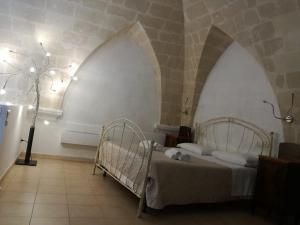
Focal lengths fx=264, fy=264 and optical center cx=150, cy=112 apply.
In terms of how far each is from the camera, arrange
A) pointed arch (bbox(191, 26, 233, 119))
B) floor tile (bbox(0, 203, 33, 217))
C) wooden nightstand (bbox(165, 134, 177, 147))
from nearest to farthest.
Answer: floor tile (bbox(0, 203, 33, 217))
pointed arch (bbox(191, 26, 233, 119))
wooden nightstand (bbox(165, 134, 177, 147))

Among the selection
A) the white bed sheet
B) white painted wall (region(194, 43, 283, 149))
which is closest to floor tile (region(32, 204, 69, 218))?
the white bed sheet

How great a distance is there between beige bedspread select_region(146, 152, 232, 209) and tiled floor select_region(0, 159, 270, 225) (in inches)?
7.8

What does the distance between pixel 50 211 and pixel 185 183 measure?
4.35 ft

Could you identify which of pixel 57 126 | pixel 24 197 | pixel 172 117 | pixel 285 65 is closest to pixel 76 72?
pixel 57 126

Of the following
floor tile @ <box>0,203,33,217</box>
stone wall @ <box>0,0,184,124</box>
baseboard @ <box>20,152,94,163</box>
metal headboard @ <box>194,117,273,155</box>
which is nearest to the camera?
floor tile @ <box>0,203,33,217</box>

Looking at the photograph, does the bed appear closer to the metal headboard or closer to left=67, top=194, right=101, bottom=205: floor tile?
the metal headboard

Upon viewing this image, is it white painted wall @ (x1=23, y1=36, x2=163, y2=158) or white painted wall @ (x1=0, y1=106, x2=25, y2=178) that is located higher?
white painted wall @ (x1=23, y1=36, x2=163, y2=158)

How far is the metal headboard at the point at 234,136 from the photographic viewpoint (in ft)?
12.6

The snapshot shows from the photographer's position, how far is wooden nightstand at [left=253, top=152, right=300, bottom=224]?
2.87 meters

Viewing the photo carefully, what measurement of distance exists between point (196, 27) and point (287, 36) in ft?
5.60

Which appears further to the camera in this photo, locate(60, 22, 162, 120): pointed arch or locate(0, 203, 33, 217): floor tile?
locate(60, 22, 162, 120): pointed arch

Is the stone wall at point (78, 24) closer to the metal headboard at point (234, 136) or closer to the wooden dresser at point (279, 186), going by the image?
the metal headboard at point (234, 136)

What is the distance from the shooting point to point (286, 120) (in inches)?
135

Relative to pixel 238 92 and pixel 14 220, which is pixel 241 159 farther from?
pixel 14 220
